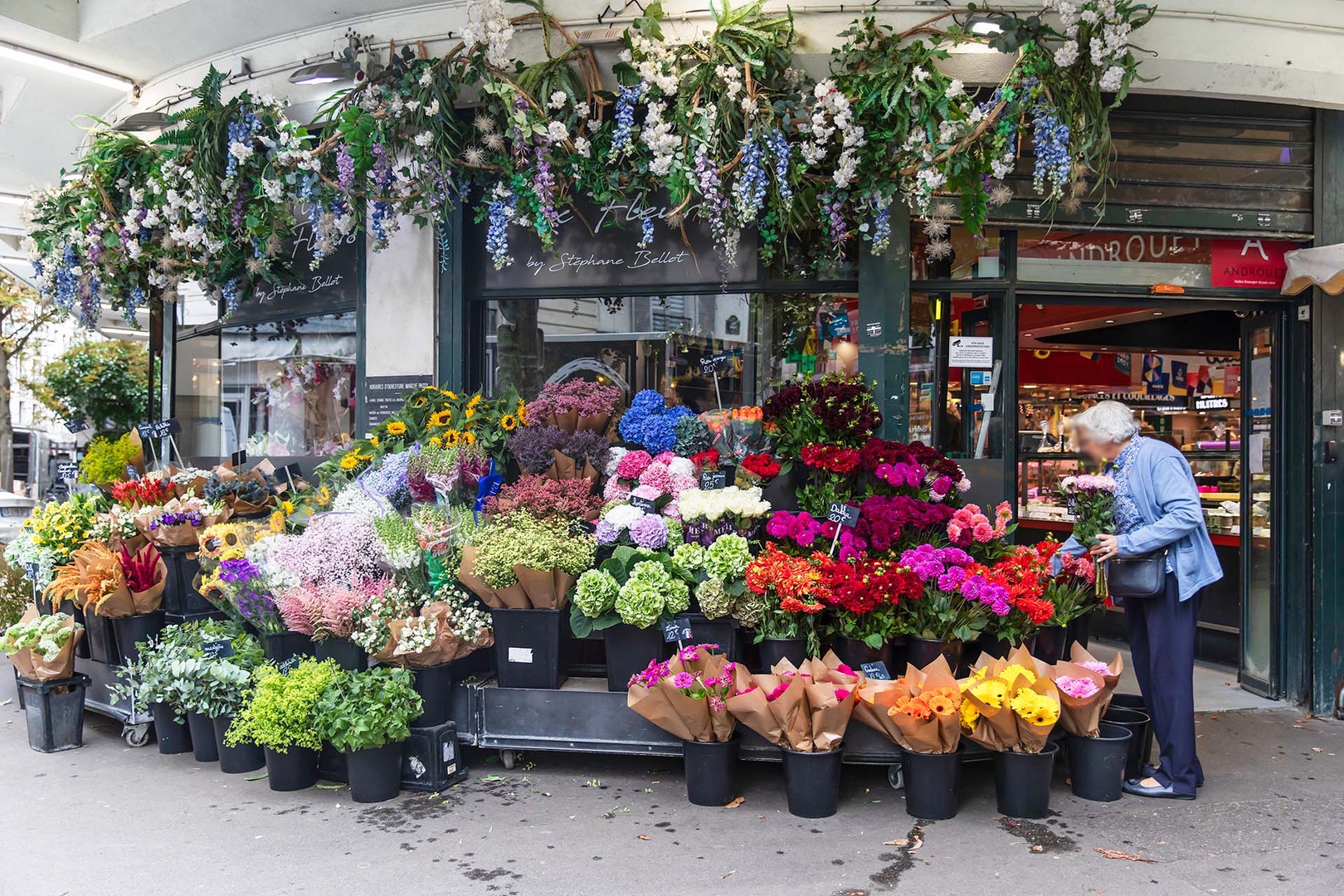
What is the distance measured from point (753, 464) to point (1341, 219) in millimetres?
4309

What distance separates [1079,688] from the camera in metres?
4.27

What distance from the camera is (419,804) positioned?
4492 millimetres

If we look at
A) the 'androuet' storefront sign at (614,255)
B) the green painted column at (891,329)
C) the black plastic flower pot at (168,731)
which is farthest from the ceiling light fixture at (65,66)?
the green painted column at (891,329)

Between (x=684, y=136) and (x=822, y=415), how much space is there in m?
1.71

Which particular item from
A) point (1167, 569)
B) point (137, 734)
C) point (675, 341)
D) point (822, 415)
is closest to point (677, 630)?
point (822, 415)

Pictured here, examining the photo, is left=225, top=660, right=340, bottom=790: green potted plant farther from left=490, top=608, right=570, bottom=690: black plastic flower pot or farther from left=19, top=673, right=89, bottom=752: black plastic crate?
left=19, top=673, right=89, bottom=752: black plastic crate

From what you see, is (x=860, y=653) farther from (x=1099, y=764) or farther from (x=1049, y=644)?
(x=1099, y=764)

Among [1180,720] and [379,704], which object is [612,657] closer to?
[379,704]

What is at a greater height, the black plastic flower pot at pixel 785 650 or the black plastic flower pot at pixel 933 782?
the black plastic flower pot at pixel 785 650

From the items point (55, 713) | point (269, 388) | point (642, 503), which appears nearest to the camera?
point (642, 503)

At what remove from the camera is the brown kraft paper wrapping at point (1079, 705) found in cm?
428

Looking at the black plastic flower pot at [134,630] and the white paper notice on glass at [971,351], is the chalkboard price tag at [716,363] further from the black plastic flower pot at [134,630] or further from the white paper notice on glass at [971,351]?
the black plastic flower pot at [134,630]

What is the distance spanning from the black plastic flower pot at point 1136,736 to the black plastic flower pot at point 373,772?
3.41m

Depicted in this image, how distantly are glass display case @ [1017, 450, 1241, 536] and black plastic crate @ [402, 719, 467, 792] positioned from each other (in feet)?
15.2
